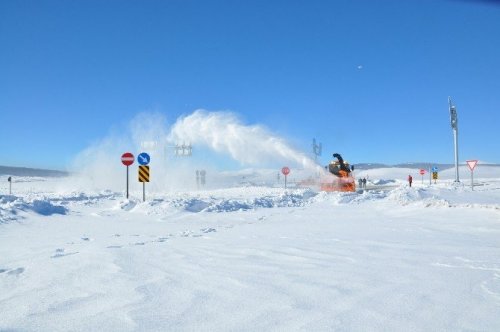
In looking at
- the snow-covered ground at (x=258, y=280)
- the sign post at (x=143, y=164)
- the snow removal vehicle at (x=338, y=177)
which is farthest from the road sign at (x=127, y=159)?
the snow removal vehicle at (x=338, y=177)

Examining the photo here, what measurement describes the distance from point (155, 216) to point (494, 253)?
10.4 meters

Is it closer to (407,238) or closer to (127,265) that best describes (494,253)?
(407,238)

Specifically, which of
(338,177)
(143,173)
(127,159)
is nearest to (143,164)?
(143,173)

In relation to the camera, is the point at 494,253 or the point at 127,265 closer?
the point at 127,265

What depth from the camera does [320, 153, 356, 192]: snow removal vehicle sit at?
105 feet

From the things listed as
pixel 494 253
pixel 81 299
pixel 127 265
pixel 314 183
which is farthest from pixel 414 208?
pixel 314 183

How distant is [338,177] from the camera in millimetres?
33125

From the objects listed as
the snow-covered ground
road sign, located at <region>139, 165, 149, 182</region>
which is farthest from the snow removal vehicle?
the snow-covered ground

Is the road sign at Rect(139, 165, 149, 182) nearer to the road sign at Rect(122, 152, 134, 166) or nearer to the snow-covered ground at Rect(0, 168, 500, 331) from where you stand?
the road sign at Rect(122, 152, 134, 166)

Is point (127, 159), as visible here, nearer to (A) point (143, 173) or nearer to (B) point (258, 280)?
(A) point (143, 173)

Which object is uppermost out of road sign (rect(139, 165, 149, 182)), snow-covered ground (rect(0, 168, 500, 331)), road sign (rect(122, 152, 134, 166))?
road sign (rect(122, 152, 134, 166))

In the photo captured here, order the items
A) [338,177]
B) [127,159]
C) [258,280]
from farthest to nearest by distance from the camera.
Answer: [338,177], [127,159], [258,280]

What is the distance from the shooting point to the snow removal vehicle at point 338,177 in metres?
31.9

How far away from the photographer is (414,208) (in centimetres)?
1370
